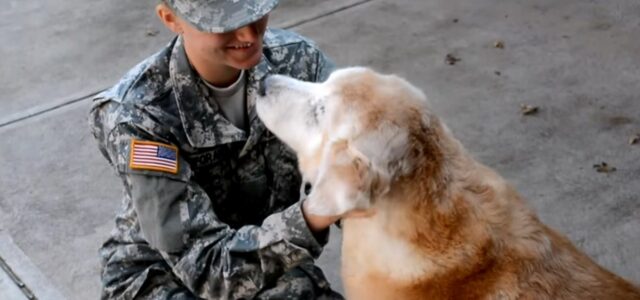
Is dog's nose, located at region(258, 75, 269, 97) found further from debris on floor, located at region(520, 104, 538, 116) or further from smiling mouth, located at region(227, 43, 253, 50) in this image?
debris on floor, located at region(520, 104, 538, 116)

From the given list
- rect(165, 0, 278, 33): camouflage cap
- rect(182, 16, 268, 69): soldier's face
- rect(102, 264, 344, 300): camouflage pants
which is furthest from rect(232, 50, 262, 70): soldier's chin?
rect(102, 264, 344, 300): camouflage pants

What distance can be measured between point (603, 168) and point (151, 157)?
2.44 metres

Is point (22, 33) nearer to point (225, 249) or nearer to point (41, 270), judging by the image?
point (41, 270)

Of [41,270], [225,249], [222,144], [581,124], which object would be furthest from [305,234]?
[581,124]

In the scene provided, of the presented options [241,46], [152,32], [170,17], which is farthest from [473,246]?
[152,32]

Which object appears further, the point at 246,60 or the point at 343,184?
the point at 246,60

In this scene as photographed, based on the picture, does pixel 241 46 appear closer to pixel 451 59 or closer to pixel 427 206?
pixel 427 206

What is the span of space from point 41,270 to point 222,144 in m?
1.49

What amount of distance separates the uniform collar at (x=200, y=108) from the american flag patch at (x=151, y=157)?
0.42 ft

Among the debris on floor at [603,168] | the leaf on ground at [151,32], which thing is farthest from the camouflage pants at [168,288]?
the leaf on ground at [151,32]

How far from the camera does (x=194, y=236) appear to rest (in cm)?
291

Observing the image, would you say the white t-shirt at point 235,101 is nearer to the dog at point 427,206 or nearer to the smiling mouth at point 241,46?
the smiling mouth at point 241,46

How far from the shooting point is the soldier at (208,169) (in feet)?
9.33

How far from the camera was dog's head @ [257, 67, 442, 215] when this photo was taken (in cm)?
253
